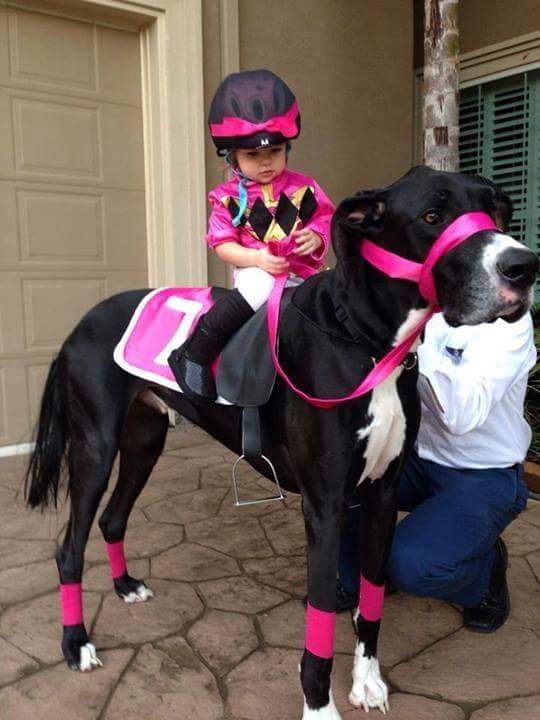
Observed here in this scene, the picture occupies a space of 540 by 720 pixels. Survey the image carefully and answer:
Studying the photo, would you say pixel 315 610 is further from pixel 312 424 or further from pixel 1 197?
pixel 1 197

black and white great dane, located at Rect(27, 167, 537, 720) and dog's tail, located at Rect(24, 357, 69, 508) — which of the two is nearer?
black and white great dane, located at Rect(27, 167, 537, 720)

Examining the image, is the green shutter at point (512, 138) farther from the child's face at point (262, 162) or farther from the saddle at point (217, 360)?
the saddle at point (217, 360)

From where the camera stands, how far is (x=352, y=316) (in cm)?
169

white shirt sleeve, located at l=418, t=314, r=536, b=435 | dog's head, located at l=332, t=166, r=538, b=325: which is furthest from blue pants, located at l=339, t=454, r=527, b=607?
dog's head, located at l=332, t=166, r=538, b=325

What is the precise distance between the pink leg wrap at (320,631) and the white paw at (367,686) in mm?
288

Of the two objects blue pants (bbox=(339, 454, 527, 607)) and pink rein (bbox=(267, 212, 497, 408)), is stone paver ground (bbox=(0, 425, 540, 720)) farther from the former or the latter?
pink rein (bbox=(267, 212, 497, 408))

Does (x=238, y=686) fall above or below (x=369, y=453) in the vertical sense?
below

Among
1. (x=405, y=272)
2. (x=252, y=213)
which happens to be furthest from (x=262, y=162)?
(x=405, y=272)

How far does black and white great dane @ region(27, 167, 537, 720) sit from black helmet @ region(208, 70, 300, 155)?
1.83 feet

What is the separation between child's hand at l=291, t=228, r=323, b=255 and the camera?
211cm

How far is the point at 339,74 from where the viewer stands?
18.5 feet

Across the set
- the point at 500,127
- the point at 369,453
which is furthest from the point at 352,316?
the point at 500,127

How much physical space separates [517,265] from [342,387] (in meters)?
0.55

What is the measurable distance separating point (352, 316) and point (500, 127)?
5018 mm
